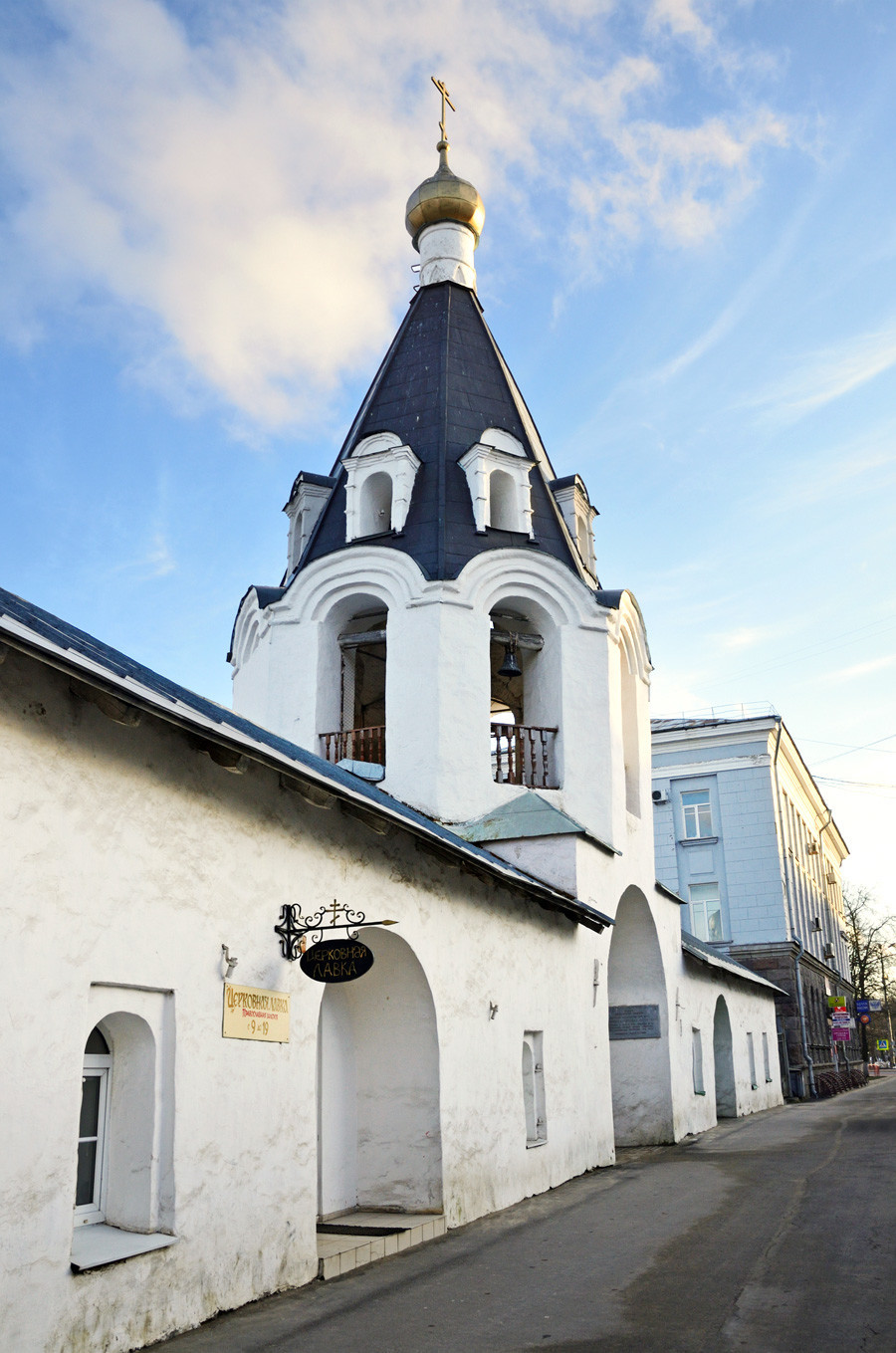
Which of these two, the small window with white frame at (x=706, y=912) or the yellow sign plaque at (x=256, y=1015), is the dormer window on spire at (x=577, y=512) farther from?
the small window with white frame at (x=706, y=912)

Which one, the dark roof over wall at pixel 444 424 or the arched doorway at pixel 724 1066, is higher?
the dark roof over wall at pixel 444 424

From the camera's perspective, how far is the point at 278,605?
1502 cm

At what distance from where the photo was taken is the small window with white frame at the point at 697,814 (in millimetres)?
32969

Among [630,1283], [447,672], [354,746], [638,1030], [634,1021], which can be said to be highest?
[447,672]

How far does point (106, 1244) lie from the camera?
580cm

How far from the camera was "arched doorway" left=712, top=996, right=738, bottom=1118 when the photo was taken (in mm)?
21875

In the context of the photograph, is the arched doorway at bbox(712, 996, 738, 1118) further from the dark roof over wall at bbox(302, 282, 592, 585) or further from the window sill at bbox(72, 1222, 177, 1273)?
the window sill at bbox(72, 1222, 177, 1273)

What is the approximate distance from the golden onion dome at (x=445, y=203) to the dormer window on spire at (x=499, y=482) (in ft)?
15.6

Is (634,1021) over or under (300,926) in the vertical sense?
under

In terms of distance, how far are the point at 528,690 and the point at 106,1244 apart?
10.6 m

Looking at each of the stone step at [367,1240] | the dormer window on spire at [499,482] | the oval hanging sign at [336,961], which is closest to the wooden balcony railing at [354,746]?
the dormer window on spire at [499,482]

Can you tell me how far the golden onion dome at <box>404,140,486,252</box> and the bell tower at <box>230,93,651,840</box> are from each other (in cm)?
277

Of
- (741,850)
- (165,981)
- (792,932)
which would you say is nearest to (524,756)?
(165,981)

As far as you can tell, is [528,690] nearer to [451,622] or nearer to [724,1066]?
[451,622]
